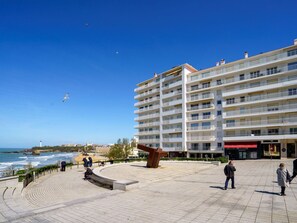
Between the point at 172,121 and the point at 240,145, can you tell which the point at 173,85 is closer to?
the point at 172,121

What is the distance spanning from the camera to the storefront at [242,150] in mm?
41034

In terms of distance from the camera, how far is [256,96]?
138ft

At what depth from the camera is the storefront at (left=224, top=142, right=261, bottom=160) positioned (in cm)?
4103

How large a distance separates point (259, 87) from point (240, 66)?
6163mm

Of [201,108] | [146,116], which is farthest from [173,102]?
[146,116]

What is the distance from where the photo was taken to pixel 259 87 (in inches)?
1629

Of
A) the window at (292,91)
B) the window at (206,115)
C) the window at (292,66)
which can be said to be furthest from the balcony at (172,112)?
the window at (292,66)

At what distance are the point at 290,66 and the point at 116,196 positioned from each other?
39172 millimetres

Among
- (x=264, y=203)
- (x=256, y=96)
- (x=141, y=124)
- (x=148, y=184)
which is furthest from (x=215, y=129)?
(x=264, y=203)

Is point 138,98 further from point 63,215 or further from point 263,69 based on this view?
point 63,215

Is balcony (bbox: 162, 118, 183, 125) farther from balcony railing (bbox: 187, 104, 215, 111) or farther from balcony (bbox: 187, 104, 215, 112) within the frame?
balcony railing (bbox: 187, 104, 215, 111)

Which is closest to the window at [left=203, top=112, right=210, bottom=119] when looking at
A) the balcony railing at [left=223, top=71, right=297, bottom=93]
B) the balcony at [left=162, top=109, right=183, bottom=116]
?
the balcony at [left=162, top=109, right=183, bottom=116]

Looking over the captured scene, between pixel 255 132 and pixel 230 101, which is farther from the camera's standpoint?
pixel 230 101

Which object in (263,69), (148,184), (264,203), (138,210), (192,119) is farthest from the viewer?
(192,119)
